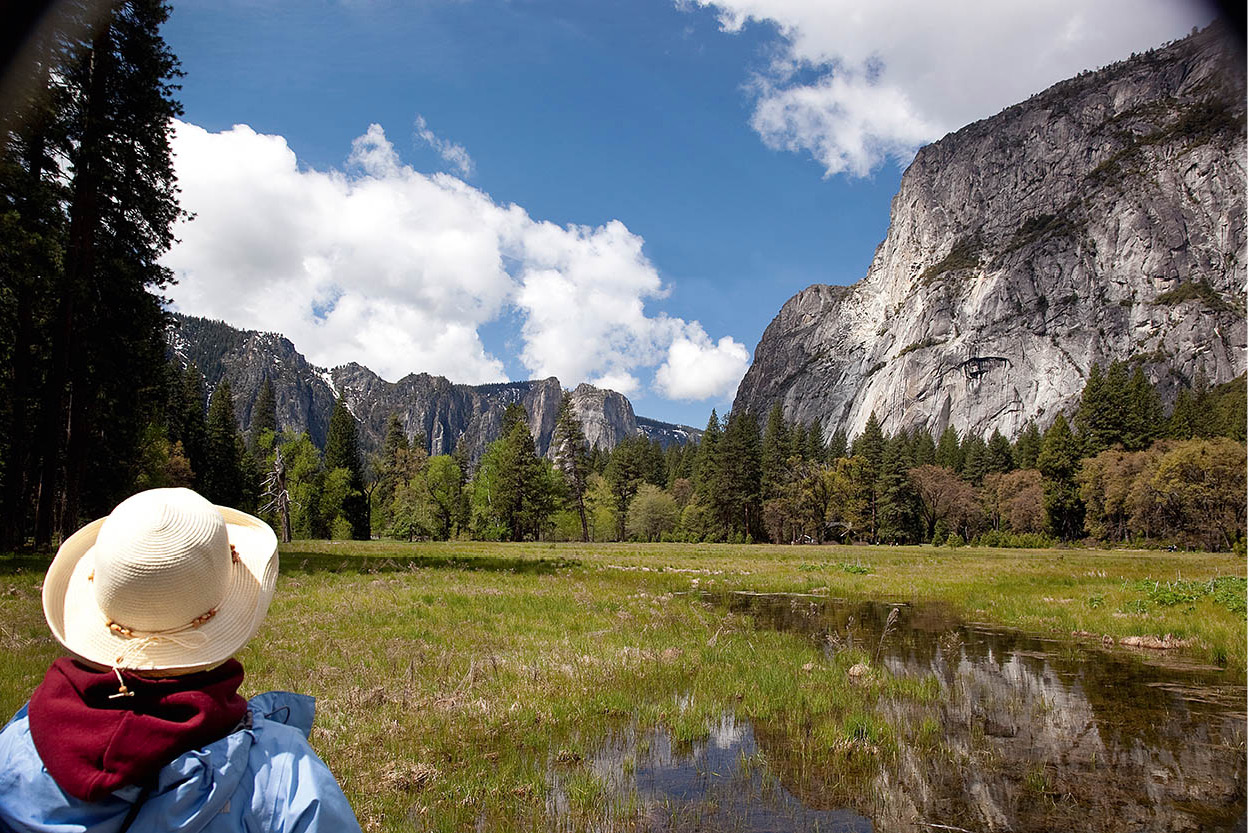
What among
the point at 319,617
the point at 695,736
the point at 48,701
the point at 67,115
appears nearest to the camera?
the point at 48,701

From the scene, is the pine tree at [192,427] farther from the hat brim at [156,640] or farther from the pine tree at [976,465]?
the pine tree at [976,465]

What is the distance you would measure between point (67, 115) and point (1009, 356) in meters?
202

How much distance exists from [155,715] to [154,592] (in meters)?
0.44

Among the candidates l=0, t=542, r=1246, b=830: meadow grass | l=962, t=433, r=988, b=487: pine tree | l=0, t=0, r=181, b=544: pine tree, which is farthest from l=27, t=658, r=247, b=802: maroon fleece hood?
l=962, t=433, r=988, b=487: pine tree

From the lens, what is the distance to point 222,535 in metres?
2.51

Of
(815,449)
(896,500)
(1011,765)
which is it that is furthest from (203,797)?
(815,449)

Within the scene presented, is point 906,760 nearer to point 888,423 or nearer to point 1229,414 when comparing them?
point 1229,414

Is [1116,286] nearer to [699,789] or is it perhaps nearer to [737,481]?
[737,481]

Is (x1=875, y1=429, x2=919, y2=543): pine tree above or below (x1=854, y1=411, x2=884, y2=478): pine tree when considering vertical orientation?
below

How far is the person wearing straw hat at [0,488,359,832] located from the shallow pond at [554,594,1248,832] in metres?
4.28

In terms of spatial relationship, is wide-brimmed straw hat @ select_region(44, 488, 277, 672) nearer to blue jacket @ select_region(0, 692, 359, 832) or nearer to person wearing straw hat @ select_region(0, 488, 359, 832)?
person wearing straw hat @ select_region(0, 488, 359, 832)

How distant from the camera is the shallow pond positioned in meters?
5.90

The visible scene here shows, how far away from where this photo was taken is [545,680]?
9914 millimetres

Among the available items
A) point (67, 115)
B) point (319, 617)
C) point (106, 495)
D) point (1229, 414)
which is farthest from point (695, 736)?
point (1229, 414)
